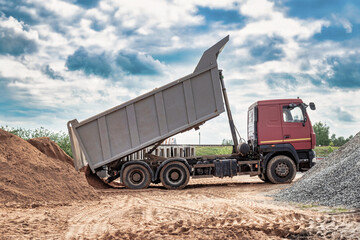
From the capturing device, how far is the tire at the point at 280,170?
12453 millimetres

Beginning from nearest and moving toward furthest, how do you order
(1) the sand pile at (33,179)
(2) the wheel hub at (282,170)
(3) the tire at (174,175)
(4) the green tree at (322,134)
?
1. (1) the sand pile at (33,179)
2. (3) the tire at (174,175)
3. (2) the wheel hub at (282,170)
4. (4) the green tree at (322,134)

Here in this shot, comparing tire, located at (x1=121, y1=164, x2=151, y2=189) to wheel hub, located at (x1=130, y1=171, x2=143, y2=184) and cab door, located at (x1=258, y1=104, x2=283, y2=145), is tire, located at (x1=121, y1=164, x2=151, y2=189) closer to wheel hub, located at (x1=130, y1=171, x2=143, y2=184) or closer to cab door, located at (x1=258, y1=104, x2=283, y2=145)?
wheel hub, located at (x1=130, y1=171, x2=143, y2=184)

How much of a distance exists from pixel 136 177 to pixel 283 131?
206 inches

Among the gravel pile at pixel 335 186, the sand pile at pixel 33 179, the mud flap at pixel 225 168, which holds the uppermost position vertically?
the sand pile at pixel 33 179

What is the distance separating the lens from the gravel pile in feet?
24.0

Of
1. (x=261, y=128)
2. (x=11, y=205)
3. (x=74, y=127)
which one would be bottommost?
(x=11, y=205)

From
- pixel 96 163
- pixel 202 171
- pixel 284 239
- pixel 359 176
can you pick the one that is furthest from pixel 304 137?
pixel 284 239

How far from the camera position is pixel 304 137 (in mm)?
12469

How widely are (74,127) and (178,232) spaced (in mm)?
7071

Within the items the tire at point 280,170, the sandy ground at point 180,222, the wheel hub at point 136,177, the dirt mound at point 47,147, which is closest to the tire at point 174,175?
the wheel hub at point 136,177

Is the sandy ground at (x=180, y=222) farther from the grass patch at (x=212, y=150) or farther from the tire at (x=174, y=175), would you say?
the grass patch at (x=212, y=150)

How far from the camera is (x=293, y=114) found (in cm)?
Answer: 1244

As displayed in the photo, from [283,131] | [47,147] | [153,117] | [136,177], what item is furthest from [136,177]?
[283,131]

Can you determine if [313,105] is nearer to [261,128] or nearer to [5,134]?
[261,128]
